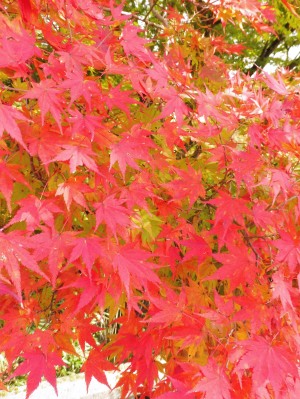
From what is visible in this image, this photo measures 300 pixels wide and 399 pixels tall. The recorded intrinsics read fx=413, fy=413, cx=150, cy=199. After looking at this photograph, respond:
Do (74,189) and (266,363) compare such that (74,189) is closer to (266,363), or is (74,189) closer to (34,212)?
(34,212)

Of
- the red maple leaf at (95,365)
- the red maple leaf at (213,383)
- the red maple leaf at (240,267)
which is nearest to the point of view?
the red maple leaf at (213,383)

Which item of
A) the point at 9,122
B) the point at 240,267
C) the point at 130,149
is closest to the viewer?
the point at 9,122

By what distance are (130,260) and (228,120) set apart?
625 millimetres

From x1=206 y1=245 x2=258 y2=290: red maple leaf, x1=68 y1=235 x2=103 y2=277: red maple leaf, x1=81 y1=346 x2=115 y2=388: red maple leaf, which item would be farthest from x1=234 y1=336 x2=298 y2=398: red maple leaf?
x1=81 y1=346 x2=115 y2=388: red maple leaf

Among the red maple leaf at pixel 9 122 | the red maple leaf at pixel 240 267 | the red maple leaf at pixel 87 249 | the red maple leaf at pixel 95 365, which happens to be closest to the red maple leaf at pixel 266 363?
the red maple leaf at pixel 240 267

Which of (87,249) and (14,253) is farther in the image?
(87,249)

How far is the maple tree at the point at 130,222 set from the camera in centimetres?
105

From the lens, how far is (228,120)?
1.41 metres

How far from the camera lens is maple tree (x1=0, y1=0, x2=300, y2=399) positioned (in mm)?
1046

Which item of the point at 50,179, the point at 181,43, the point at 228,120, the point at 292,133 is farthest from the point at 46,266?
the point at 181,43

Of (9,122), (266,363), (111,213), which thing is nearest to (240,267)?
(266,363)

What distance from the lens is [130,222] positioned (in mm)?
1076

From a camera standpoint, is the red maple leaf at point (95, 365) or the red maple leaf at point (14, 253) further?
the red maple leaf at point (95, 365)

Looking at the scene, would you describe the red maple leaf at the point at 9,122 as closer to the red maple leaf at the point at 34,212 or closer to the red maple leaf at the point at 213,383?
the red maple leaf at the point at 34,212
